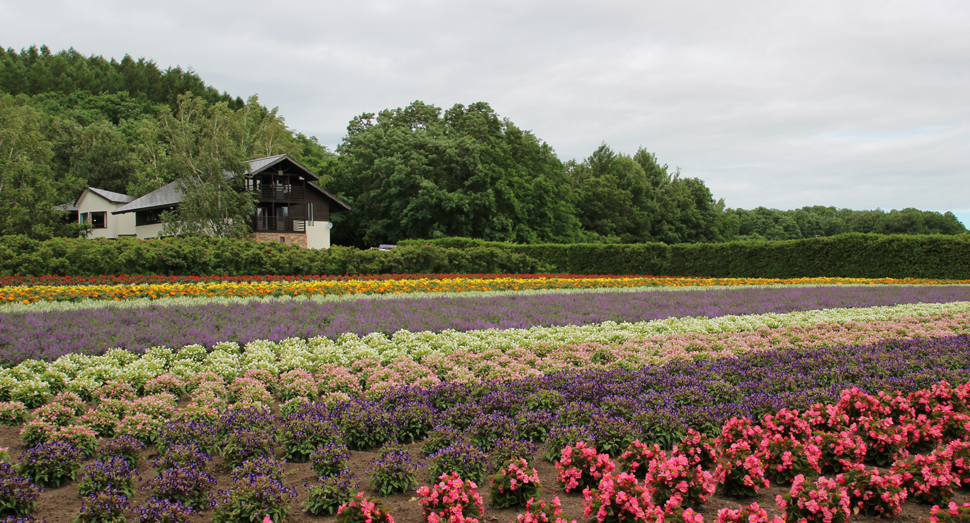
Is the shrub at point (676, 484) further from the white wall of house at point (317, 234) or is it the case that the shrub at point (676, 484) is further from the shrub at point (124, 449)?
the white wall of house at point (317, 234)

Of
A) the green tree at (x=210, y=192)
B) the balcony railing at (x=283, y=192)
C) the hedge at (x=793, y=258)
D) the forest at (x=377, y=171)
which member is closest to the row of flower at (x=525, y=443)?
the hedge at (x=793, y=258)

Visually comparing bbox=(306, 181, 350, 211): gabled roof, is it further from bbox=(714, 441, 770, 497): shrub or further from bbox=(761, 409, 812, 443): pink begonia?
bbox=(714, 441, 770, 497): shrub

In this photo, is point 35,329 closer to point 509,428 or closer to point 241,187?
point 509,428

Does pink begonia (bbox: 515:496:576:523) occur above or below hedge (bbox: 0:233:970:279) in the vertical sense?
below

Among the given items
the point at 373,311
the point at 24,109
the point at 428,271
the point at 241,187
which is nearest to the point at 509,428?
the point at 373,311

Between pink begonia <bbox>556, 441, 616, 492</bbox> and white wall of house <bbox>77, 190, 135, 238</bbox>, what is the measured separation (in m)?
47.9

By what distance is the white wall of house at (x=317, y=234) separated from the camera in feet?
131

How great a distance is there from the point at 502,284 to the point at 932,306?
8855mm

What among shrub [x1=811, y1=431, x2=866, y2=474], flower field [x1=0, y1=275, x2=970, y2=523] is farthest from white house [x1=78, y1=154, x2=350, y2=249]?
shrub [x1=811, y1=431, x2=866, y2=474]

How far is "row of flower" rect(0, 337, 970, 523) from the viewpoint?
9.84ft

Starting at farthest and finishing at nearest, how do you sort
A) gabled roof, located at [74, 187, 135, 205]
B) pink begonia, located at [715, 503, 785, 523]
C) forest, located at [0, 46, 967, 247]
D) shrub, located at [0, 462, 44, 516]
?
gabled roof, located at [74, 187, 135, 205], forest, located at [0, 46, 967, 247], shrub, located at [0, 462, 44, 516], pink begonia, located at [715, 503, 785, 523]

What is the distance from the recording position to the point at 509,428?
3994mm

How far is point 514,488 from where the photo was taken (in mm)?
3180

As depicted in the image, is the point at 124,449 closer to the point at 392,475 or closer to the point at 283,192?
the point at 392,475
